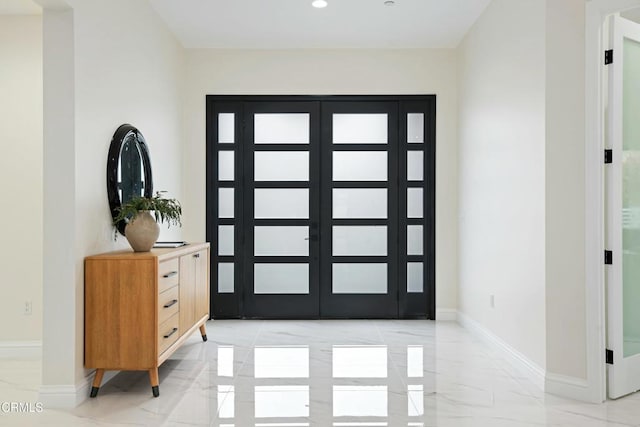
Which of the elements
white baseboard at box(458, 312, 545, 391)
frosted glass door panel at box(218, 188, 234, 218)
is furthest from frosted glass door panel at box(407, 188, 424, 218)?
frosted glass door panel at box(218, 188, 234, 218)

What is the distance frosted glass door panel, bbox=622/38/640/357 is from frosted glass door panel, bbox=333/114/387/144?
9.47 feet

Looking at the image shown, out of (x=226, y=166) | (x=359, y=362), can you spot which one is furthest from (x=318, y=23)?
(x=359, y=362)

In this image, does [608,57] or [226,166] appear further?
[226,166]

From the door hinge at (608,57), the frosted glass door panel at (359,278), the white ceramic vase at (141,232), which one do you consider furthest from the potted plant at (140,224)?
the door hinge at (608,57)

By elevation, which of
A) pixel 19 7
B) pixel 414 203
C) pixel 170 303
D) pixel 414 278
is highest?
pixel 19 7

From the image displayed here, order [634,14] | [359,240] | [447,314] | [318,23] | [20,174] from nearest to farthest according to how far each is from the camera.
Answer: [634,14] → [20,174] → [318,23] → [447,314] → [359,240]

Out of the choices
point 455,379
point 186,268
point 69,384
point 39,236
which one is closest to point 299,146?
point 186,268

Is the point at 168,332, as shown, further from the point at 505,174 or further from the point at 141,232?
the point at 505,174

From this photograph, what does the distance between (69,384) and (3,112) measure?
8.19 ft

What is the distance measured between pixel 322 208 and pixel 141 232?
2688 mm

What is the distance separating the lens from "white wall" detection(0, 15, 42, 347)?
450 centimetres

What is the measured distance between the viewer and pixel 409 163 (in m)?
6.08

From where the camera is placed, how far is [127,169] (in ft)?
13.4

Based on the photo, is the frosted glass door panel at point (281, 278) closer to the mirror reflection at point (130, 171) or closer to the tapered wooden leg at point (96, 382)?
the mirror reflection at point (130, 171)
